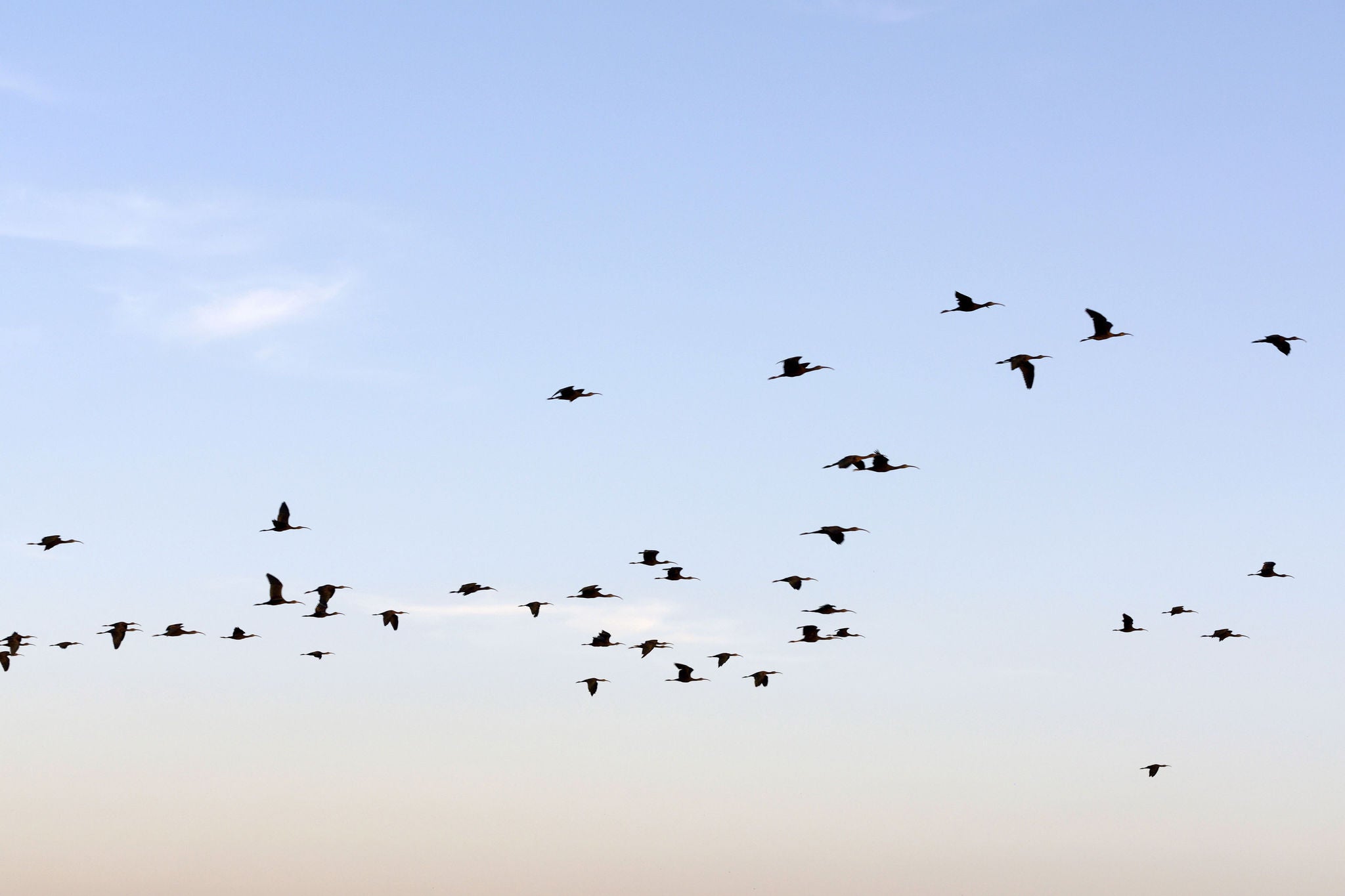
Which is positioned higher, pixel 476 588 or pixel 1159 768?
pixel 476 588

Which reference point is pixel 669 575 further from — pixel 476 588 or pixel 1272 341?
pixel 1272 341

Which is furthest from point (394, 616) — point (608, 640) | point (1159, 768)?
point (1159, 768)

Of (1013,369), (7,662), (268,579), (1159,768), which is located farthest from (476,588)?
(1159,768)

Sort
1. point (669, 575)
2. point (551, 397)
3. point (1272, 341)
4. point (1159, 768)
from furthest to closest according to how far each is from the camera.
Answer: point (1159, 768), point (669, 575), point (551, 397), point (1272, 341)

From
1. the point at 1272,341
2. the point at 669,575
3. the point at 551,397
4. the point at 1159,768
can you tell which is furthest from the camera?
the point at 1159,768

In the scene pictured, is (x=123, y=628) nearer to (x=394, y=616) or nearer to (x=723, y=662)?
(x=394, y=616)

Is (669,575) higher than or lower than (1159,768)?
higher

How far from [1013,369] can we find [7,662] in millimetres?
44107

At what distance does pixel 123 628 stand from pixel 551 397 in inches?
797

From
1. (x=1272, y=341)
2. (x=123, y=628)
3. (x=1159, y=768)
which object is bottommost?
(x=1159, y=768)

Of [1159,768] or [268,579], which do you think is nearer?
[268,579]

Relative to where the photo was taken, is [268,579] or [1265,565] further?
[1265,565]

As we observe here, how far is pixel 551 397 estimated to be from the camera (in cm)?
7412

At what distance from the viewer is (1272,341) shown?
217ft
